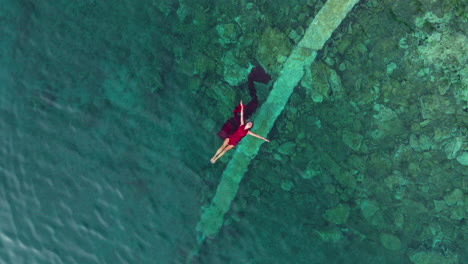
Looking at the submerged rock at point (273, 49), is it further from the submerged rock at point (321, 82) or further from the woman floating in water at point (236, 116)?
the submerged rock at point (321, 82)

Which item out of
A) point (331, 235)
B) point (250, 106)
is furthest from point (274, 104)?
point (331, 235)

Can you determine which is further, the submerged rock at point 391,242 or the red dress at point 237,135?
the submerged rock at point 391,242

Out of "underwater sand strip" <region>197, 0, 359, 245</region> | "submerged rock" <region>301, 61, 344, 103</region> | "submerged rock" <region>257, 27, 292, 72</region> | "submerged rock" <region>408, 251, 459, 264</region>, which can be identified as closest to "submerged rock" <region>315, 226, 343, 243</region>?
"submerged rock" <region>408, 251, 459, 264</region>

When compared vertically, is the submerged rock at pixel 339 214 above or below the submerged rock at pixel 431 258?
above

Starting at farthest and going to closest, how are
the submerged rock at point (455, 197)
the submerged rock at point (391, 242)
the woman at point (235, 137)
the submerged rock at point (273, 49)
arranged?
the submerged rock at point (273, 49), the submerged rock at point (391, 242), the submerged rock at point (455, 197), the woman at point (235, 137)

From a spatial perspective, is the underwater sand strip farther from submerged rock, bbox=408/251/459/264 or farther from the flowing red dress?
submerged rock, bbox=408/251/459/264

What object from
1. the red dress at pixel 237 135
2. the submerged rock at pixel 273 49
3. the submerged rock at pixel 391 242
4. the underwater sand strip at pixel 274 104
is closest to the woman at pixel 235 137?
the red dress at pixel 237 135

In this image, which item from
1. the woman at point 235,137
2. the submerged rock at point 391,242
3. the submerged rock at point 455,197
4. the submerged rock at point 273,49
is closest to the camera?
the woman at point 235,137
